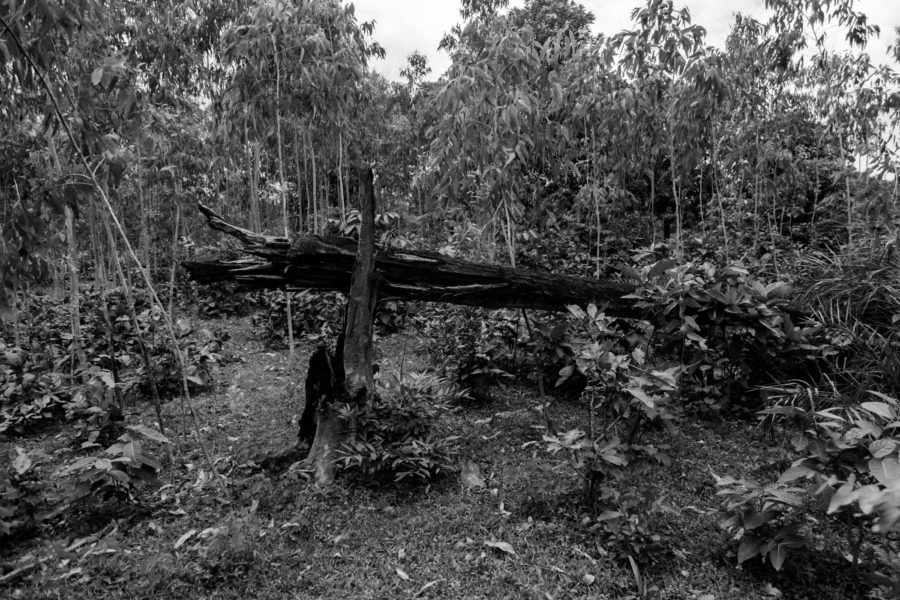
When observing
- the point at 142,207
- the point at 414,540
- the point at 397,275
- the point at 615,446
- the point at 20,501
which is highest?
the point at 142,207

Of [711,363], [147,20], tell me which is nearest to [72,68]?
[147,20]

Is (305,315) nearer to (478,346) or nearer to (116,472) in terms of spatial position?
(478,346)

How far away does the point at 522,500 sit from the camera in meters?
2.74

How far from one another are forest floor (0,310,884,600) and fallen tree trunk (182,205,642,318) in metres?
1.06

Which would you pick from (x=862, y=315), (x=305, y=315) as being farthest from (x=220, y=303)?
(x=862, y=315)

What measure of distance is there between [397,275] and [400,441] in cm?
104

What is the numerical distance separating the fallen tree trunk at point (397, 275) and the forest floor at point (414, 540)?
3.48 ft

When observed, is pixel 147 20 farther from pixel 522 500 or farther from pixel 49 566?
pixel 522 500

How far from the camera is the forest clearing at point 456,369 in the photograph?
2.16 meters

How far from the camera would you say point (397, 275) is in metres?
3.15

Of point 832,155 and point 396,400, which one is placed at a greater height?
point 832,155

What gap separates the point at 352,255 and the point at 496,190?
83.7 inches

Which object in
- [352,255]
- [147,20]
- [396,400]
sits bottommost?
[396,400]

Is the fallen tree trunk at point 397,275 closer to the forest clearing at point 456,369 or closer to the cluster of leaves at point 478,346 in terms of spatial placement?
the forest clearing at point 456,369
